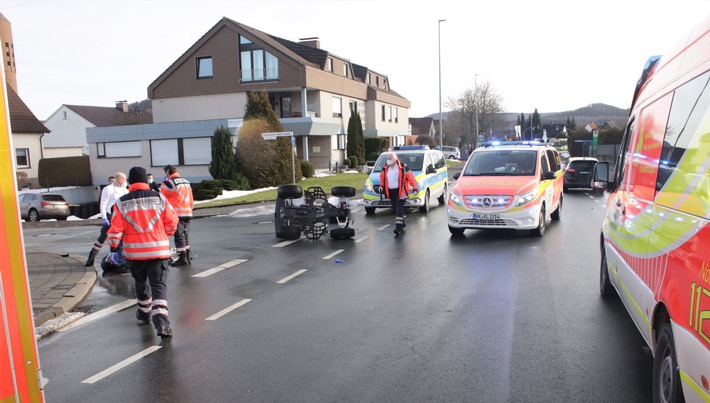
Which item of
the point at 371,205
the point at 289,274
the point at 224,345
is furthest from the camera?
the point at 371,205

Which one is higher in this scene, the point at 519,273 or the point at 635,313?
the point at 635,313

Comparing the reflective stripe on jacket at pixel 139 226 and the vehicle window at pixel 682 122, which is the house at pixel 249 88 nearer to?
the reflective stripe on jacket at pixel 139 226

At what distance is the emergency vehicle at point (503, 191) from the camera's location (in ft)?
37.6

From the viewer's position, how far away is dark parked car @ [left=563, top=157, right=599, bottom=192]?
2411 centimetres

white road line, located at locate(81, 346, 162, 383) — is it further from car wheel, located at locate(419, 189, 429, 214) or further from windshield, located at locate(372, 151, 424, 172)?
windshield, located at locate(372, 151, 424, 172)

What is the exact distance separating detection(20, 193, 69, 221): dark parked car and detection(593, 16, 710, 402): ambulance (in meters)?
30.2

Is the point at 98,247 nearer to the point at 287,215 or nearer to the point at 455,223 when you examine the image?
the point at 287,215

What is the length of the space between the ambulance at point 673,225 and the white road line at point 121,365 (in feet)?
14.4

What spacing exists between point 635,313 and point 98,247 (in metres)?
9.15

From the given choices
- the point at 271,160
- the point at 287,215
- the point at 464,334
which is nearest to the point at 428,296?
the point at 464,334

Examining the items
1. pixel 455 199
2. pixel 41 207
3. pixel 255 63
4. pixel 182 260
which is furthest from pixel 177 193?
pixel 255 63

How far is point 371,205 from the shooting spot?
17453 mm

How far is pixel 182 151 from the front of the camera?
3456 cm

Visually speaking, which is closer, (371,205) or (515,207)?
(515,207)
